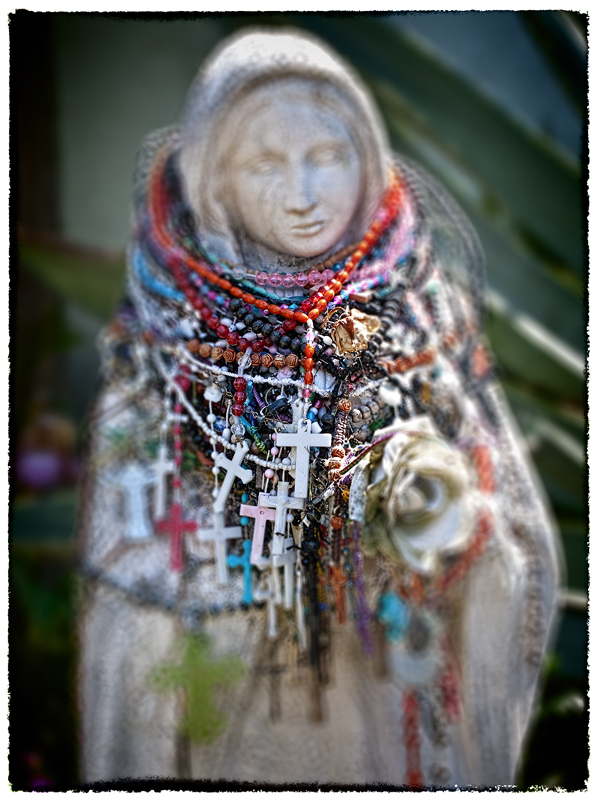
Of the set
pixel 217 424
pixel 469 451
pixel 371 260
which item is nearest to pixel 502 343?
pixel 469 451

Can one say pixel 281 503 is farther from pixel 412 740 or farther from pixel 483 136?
pixel 483 136

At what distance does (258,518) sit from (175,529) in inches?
5.7

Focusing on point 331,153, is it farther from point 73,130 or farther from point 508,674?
point 508,674

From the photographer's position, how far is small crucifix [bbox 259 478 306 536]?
952mm

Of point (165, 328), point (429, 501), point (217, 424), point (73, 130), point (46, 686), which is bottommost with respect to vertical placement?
point (46, 686)

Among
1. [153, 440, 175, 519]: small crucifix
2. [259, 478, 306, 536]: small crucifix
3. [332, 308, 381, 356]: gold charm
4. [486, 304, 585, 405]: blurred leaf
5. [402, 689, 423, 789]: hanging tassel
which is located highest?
[486, 304, 585, 405]: blurred leaf

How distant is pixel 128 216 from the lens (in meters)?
1.44

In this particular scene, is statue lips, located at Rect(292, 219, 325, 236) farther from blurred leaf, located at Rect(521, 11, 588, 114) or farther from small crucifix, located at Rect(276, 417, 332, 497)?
blurred leaf, located at Rect(521, 11, 588, 114)

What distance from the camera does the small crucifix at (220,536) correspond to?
1.00 metres

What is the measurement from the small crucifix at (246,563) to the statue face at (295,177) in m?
0.41

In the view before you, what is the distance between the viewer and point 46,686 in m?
1.41

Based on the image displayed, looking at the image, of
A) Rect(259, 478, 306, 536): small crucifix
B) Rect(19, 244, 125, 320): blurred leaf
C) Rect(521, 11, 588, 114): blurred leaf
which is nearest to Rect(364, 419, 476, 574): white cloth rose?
Rect(259, 478, 306, 536): small crucifix

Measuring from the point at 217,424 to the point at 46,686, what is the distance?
79cm

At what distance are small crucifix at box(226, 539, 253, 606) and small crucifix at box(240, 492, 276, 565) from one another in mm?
18
